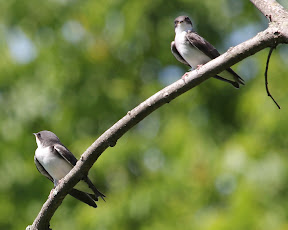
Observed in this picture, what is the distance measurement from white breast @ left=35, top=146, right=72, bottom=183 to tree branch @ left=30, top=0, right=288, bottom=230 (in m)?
1.93

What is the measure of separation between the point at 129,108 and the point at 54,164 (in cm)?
647

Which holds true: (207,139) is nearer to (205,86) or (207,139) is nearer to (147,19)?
(205,86)

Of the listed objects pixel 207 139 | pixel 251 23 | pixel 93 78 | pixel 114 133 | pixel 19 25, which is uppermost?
pixel 251 23

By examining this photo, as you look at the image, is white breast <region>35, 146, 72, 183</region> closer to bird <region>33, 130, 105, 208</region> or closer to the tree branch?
bird <region>33, 130, 105, 208</region>

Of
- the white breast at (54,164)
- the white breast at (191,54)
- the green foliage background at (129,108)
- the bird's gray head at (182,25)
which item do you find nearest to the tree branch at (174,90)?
the white breast at (54,164)

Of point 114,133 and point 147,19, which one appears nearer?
point 114,133

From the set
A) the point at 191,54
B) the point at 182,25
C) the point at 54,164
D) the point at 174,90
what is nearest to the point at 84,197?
the point at 54,164

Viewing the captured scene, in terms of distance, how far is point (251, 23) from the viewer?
518 inches

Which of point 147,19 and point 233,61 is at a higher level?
point 147,19

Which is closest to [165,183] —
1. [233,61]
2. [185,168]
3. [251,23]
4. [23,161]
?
[185,168]

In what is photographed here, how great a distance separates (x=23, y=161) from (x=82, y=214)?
102 inches

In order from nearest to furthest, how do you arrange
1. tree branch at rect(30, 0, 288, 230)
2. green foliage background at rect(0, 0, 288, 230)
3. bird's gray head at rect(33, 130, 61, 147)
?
tree branch at rect(30, 0, 288, 230), bird's gray head at rect(33, 130, 61, 147), green foliage background at rect(0, 0, 288, 230)

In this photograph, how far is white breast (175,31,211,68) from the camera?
4986mm

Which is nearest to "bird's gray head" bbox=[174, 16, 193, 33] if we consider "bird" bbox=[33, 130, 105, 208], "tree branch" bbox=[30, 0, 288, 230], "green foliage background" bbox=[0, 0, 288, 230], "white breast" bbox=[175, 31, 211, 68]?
"white breast" bbox=[175, 31, 211, 68]
